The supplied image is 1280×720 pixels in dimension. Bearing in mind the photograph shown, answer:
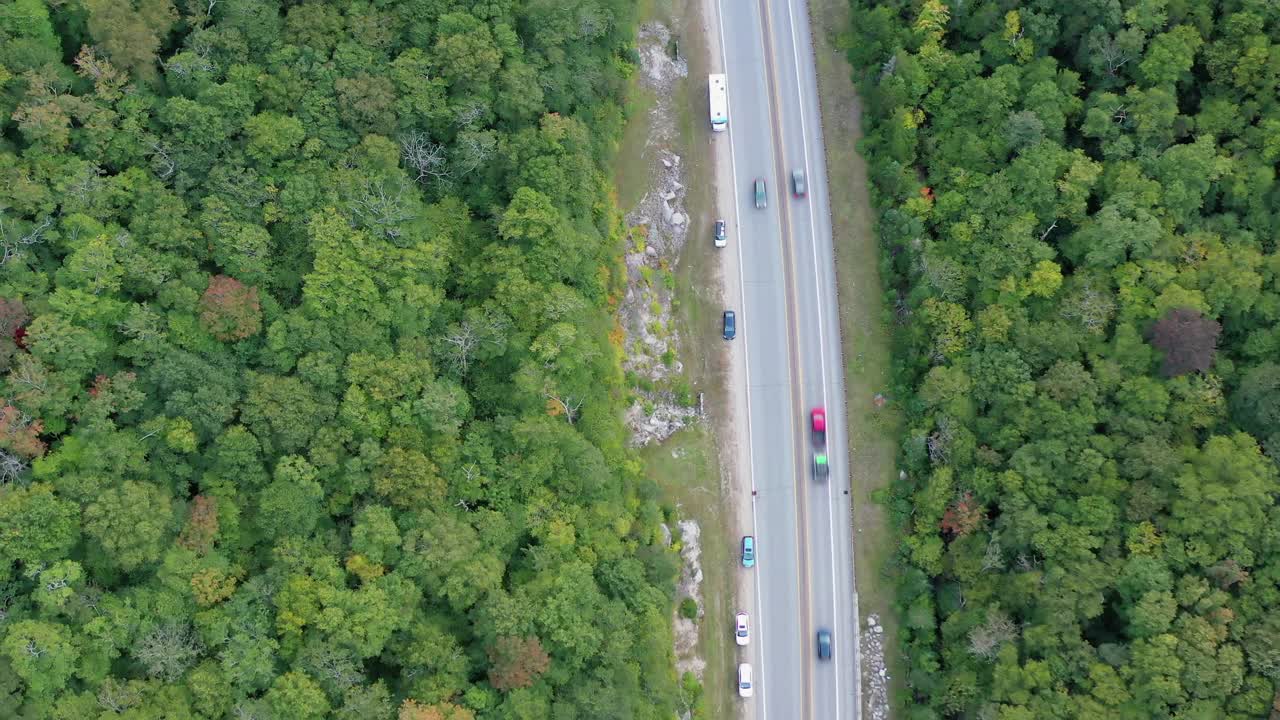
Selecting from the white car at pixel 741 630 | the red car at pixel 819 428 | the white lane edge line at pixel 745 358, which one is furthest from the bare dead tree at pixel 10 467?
the red car at pixel 819 428

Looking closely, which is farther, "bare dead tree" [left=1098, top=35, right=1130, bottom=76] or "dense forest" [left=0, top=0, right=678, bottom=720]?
"bare dead tree" [left=1098, top=35, right=1130, bottom=76]

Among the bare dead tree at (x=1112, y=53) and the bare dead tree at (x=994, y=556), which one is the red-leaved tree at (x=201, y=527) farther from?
the bare dead tree at (x=1112, y=53)

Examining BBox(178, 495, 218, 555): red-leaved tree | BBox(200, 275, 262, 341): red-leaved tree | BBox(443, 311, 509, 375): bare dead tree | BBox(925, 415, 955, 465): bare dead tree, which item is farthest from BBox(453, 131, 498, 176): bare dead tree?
BBox(925, 415, 955, 465): bare dead tree

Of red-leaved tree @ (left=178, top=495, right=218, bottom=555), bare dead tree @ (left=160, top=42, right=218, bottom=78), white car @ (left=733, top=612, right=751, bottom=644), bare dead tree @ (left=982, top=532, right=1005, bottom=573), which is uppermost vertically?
bare dead tree @ (left=160, top=42, right=218, bottom=78)

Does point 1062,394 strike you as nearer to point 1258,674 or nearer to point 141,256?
point 1258,674

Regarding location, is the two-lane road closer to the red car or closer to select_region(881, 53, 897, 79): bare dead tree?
the red car

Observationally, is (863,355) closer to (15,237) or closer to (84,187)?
(84,187)

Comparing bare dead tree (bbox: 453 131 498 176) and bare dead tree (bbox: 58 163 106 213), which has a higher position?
bare dead tree (bbox: 453 131 498 176)
